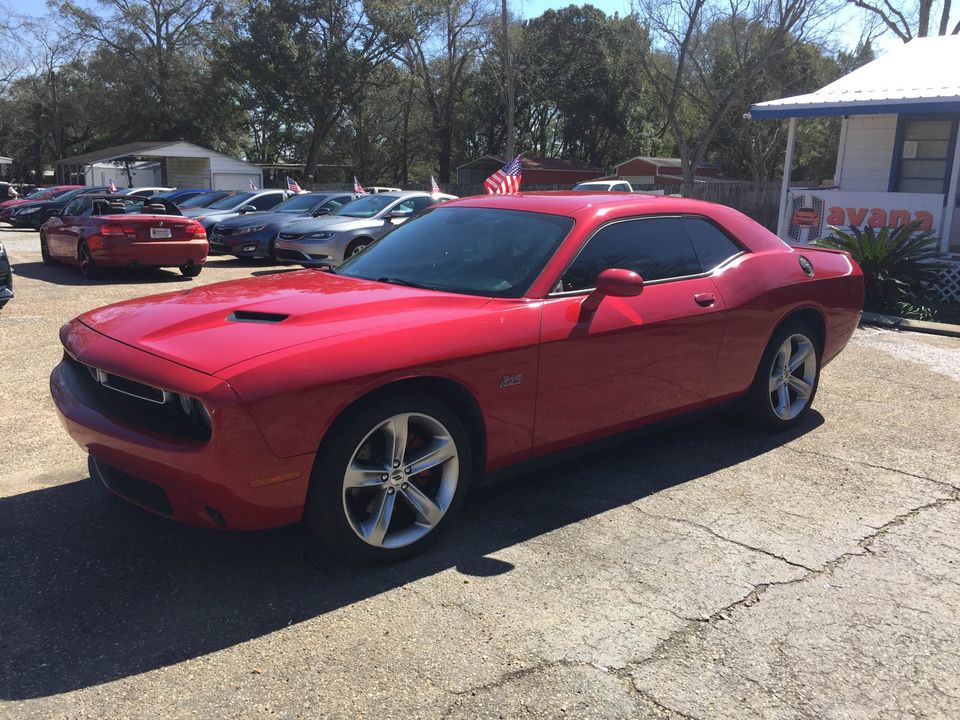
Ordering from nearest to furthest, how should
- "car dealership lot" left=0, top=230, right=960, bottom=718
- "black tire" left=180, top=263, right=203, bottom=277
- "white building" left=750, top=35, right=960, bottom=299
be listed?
"car dealership lot" left=0, top=230, right=960, bottom=718 < "black tire" left=180, top=263, right=203, bottom=277 < "white building" left=750, top=35, right=960, bottom=299

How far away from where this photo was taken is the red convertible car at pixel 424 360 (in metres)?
3.00

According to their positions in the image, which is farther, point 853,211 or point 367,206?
point 367,206

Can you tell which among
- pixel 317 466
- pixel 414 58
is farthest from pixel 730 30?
pixel 317 466

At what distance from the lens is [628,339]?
411 cm

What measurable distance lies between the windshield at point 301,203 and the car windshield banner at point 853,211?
975 centimetres

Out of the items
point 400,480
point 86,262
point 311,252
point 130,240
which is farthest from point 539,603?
point 86,262

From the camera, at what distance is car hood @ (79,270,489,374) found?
3129mm

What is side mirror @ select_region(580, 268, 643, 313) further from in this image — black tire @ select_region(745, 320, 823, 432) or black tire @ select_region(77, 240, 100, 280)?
black tire @ select_region(77, 240, 100, 280)

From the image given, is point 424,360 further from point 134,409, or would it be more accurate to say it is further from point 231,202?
point 231,202

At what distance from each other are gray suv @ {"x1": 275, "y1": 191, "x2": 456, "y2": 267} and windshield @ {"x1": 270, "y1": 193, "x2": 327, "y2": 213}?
260 centimetres

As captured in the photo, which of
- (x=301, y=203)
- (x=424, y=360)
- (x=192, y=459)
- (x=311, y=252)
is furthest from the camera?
(x=301, y=203)

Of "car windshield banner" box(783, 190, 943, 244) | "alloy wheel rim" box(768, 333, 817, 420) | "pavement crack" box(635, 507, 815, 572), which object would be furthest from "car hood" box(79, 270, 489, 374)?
"car windshield banner" box(783, 190, 943, 244)

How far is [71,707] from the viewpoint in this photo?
2.50m

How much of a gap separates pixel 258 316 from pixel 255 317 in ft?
0.04
